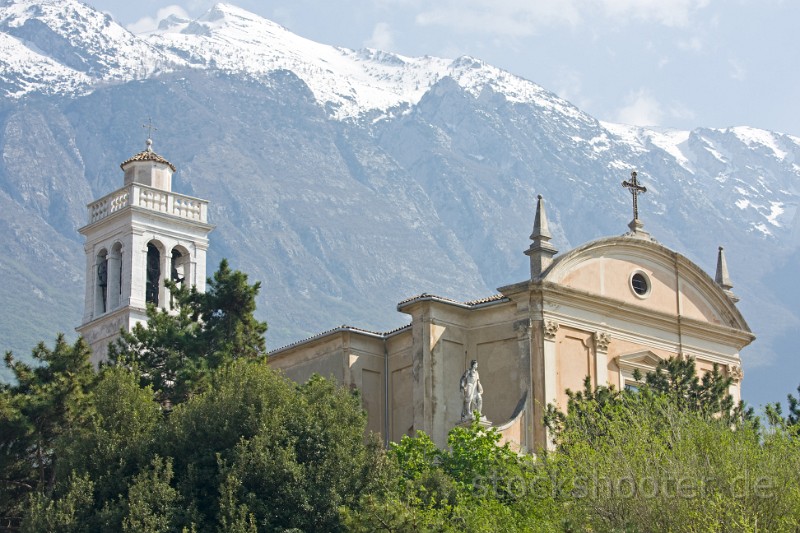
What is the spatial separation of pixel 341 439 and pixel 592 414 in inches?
211

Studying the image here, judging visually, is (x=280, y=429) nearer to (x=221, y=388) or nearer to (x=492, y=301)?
(x=221, y=388)

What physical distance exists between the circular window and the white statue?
25.5 feet

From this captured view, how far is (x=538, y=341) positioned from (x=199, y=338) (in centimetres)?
908

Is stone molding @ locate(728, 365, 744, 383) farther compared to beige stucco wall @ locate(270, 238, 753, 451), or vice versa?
stone molding @ locate(728, 365, 744, 383)

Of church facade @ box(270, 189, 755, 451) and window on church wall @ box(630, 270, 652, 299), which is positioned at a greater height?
window on church wall @ box(630, 270, 652, 299)

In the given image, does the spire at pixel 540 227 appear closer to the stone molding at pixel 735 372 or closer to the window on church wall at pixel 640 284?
the window on church wall at pixel 640 284

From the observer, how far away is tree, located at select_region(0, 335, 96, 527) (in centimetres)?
3819

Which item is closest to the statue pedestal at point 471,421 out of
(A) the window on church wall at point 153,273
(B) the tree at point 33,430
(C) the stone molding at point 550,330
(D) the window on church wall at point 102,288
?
(C) the stone molding at point 550,330

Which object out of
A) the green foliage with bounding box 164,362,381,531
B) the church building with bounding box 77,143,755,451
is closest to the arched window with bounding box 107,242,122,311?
the church building with bounding box 77,143,755,451

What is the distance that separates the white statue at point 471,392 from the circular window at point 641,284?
7.76 meters

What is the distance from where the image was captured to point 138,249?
58.4 metres

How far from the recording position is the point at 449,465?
3794 centimetres

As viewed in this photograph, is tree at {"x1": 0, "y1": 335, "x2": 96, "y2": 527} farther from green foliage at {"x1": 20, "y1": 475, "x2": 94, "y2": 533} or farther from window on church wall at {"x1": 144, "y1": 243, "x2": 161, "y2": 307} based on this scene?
window on church wall at {"x1": 144, "y1": 243, "x2": 161, "y2": 307}

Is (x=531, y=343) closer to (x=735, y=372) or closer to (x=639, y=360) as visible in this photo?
(x=639, y=360)
